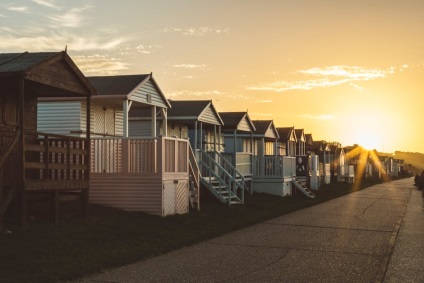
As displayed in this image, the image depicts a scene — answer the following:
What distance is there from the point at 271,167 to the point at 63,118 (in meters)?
15.7

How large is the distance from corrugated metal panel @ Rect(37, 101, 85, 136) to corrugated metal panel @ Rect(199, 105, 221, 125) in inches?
281

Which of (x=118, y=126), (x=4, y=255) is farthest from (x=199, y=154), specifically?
(x=4, y=255)

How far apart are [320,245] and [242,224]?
14.5 ft

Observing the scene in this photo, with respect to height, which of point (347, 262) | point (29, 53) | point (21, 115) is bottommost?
point (347, 262)

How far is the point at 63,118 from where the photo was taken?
22.0m

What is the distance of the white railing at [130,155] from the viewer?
18.9 meters

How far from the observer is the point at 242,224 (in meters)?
18.7

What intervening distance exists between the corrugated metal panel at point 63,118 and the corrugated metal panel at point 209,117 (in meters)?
7.13

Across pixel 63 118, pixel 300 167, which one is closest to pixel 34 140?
pixel 63 118

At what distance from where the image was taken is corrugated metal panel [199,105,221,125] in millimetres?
28172

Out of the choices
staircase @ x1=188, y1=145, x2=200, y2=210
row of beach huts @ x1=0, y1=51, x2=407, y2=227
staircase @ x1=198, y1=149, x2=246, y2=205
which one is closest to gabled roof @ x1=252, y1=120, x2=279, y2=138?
row of beach huts @ x1=0, y1=51, x2=407, y2=227

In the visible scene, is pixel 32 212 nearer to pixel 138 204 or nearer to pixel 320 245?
pixel 138 204

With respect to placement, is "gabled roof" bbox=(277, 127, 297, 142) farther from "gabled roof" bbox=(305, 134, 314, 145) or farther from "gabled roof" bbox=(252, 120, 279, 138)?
"gabled roof" bbox=(305, 134, 314, 145)

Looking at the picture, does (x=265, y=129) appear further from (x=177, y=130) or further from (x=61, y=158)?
(x=61, y=158)
